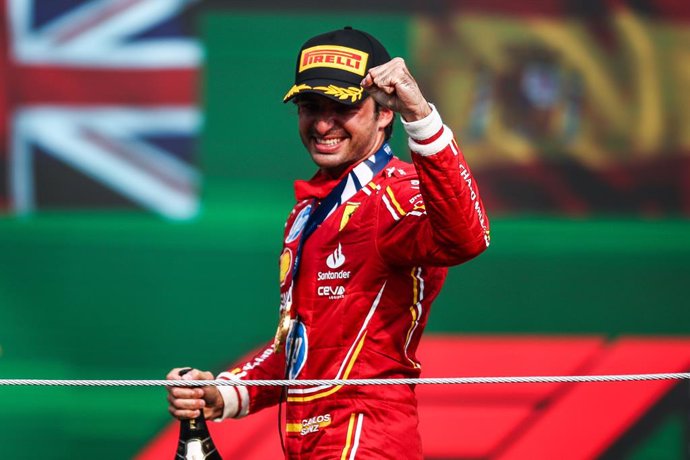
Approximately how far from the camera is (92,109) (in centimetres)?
376

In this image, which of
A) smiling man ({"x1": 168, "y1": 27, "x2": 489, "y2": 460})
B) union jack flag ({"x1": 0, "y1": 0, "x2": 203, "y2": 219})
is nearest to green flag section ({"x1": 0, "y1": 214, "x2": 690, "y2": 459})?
union jack flag ({"x1": 0, "y1": 0, "x2": 203, "y2": 219})

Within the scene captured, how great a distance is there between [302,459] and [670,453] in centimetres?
188

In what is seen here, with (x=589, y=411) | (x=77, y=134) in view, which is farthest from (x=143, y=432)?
(x=589, y=411)

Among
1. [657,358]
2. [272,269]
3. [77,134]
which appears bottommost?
[657,358]

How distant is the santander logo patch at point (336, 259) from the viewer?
7.73 ft

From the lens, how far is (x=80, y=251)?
12.3 ft

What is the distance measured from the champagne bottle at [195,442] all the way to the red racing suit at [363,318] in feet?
0.57

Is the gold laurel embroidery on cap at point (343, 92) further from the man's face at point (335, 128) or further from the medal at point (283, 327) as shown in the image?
the medal at point (283, 327)

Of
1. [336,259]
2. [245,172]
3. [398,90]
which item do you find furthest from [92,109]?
[398,90]

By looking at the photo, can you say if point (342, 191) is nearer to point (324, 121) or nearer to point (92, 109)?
point (324, 121)

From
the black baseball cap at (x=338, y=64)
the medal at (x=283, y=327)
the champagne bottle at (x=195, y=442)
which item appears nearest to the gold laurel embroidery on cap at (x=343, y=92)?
the black baseball cap at (x=338, y=64)

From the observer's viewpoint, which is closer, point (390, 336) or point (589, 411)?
point (390, 336)

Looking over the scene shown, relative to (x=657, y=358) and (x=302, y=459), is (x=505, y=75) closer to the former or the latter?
(x=657, y=358)

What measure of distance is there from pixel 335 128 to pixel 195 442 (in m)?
0.72
